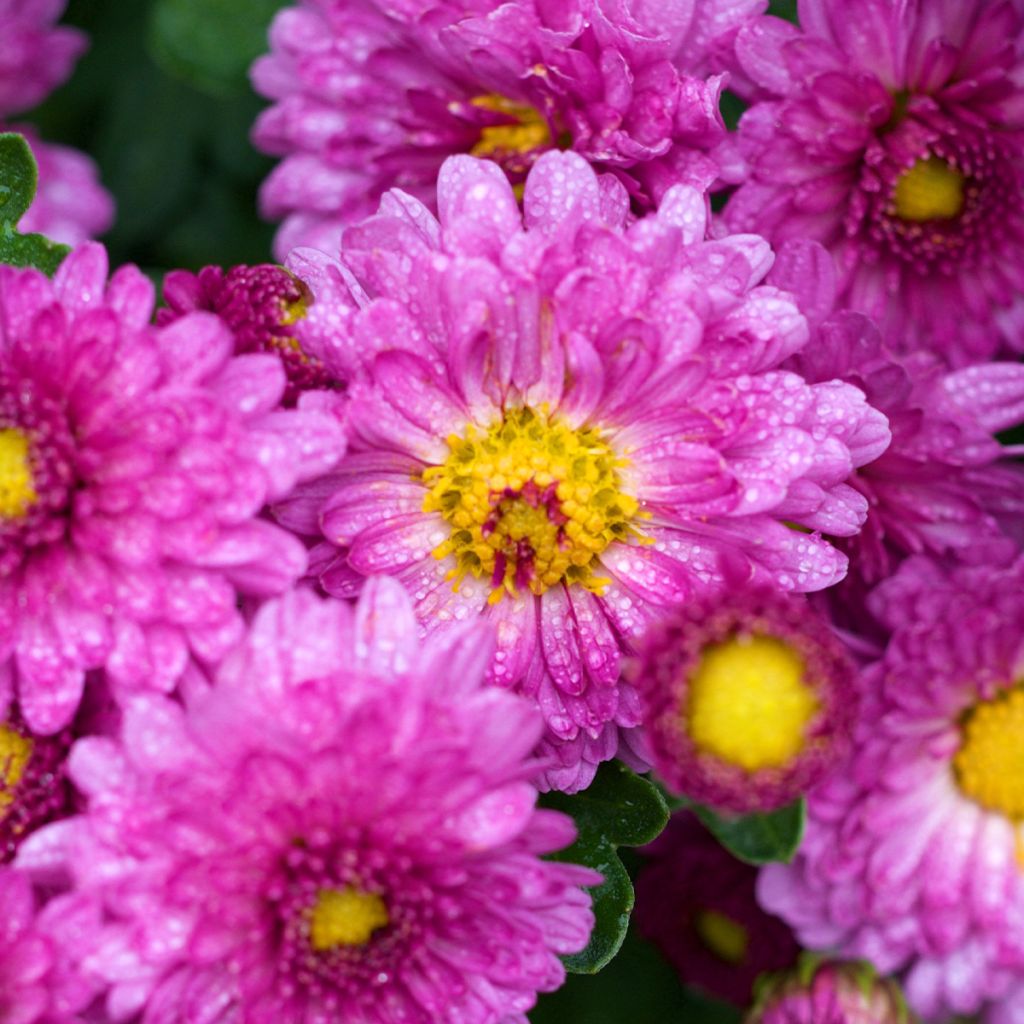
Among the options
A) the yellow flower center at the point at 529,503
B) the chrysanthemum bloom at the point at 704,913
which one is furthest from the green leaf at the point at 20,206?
the chrysanthemum bloom at the point at 704,913

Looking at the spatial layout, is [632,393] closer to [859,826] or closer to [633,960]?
[859,826]

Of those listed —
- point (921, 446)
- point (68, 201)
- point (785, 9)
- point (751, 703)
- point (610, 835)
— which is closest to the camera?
point (751, 703)

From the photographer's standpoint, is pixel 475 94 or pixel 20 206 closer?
pixel 20 206

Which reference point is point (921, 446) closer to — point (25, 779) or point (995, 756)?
point (995, 756)

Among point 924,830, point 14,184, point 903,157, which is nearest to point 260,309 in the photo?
point 14,184

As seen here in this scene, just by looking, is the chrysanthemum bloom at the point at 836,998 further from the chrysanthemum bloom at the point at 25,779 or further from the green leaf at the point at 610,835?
the chrysanthemum bloom at the point at 25,779

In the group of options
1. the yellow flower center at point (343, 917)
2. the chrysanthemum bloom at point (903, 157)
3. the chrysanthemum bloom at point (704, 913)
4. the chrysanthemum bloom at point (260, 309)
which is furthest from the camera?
the chrysanthemum bloom at point (704, 913)

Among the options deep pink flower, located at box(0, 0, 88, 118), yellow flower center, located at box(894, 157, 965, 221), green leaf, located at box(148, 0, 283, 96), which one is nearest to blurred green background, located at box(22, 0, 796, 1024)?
green leaf, located at box(148, 0, 283, 96)

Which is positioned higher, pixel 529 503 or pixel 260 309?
pixel 260 309
